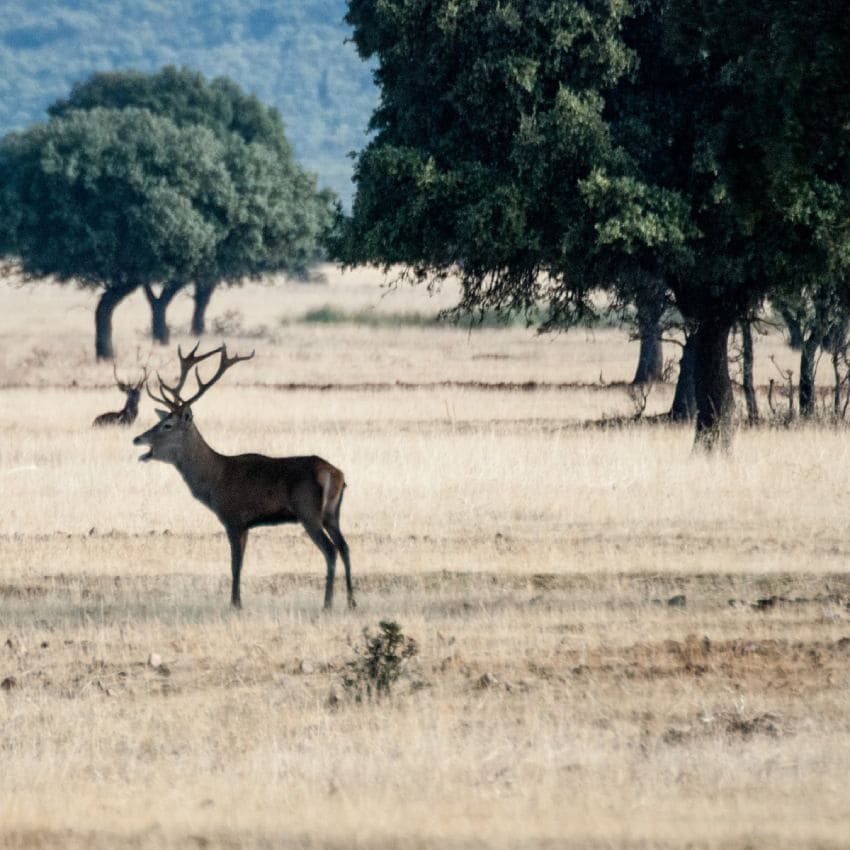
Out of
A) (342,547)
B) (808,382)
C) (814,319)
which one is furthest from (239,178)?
(342,547)

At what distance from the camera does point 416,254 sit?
23688mm

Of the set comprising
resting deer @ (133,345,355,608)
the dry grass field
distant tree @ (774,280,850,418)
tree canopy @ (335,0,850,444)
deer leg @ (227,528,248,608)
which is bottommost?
the dry grass field

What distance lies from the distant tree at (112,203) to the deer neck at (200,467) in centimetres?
4223

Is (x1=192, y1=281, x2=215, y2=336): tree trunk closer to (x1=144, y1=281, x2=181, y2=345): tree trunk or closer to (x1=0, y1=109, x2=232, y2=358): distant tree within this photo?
(x1=144, y1=281, x2=181, y2=345): tree trunk

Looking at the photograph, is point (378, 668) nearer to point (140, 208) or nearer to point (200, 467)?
point (200, 467)

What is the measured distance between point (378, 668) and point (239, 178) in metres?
53.3

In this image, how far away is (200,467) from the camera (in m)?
14.0

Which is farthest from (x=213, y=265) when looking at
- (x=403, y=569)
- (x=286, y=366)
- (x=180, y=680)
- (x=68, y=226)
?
(x=180, y=680)

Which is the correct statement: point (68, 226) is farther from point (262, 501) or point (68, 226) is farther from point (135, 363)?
point (262, 501)

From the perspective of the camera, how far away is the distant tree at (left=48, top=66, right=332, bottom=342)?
61188mm

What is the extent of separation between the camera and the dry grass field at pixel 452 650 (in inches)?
294

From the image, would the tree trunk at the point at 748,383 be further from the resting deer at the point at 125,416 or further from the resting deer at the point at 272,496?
the resting deer at the point at 272,496

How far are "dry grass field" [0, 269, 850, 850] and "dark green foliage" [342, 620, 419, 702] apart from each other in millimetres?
120

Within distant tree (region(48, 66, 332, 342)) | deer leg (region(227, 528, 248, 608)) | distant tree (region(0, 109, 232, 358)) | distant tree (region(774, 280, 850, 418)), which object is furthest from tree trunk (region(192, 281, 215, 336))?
deer leg (region(227, 528, 248, 608))
